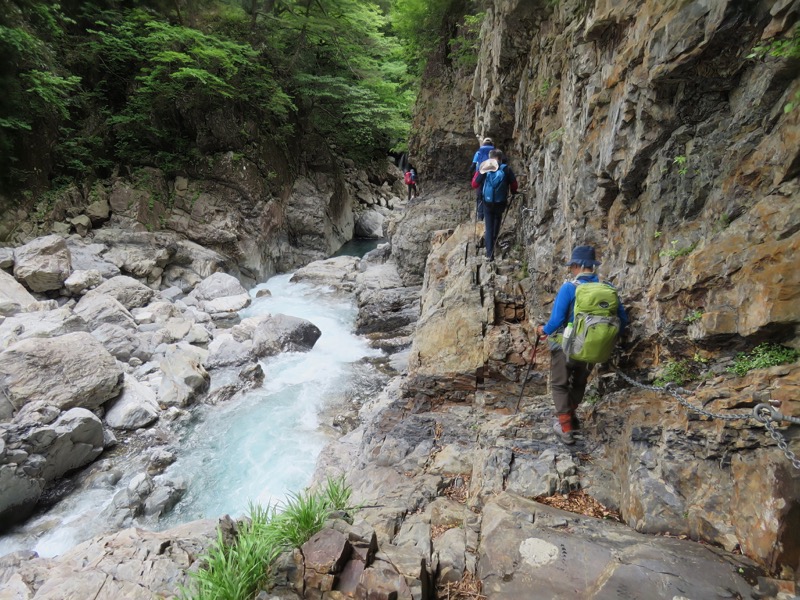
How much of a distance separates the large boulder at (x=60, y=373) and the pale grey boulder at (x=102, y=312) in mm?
2274

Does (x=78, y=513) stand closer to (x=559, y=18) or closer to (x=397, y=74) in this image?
(x=559, y=18)

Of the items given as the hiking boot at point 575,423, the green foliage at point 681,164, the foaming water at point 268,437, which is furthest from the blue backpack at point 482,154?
the foaming water at point 268,437

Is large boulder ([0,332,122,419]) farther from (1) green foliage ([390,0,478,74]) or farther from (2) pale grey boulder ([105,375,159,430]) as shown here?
(1) green foliage ([390,0,478,74])

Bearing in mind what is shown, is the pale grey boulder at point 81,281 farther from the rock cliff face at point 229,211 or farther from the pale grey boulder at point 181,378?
the pale grey boulder at point 181,378

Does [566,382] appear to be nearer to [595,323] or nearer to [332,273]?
[595,323]

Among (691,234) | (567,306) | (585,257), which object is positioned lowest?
(567,306)

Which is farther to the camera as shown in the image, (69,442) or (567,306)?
(69,442)

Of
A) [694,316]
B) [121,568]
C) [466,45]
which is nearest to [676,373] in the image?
[694,316]

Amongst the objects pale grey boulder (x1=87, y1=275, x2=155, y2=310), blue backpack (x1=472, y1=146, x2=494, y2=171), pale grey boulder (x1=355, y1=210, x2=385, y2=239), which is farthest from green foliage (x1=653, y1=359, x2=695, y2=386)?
pale grey boulder (x1=355, y1=210, x2=385, y2=239)

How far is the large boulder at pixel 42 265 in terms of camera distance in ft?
41.0

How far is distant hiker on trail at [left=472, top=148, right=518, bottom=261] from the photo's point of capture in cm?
789

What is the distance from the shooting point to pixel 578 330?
4.14 m

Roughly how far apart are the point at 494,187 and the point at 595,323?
4627 millimetres

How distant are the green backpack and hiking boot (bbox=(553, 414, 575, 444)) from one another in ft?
3.08
